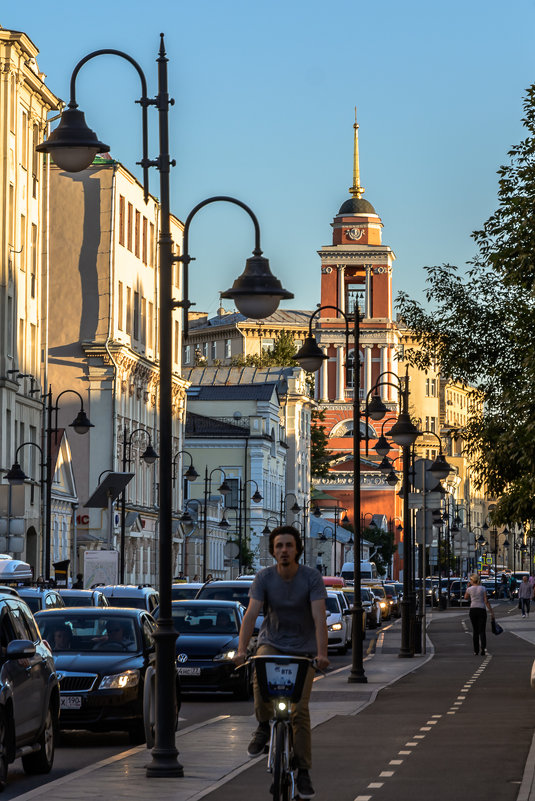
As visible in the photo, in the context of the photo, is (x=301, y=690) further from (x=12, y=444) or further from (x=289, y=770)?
(x=12, y=444)

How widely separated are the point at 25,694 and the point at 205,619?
41.3 feet

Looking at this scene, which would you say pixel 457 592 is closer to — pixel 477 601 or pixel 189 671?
pixel 477 601

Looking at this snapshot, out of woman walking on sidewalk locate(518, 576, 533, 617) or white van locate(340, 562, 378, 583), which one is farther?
white van locate(340, 562, 378, 583)

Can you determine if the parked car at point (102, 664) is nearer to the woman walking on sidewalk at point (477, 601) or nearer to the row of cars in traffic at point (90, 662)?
the row of cars in traffic at point (90, 662)

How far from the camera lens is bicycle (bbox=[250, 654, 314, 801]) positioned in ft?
37.2

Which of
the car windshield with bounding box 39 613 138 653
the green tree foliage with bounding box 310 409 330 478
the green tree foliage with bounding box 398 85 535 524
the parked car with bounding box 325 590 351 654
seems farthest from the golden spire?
the car windshield with bounding box 39 613 138 653

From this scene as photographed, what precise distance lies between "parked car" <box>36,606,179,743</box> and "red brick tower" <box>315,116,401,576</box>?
470 feet

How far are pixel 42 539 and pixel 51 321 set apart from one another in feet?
65.0

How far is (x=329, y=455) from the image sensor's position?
163500 millimetres

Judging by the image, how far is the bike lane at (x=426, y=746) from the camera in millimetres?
14211

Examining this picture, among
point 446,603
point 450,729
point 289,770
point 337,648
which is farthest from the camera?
point 446,603

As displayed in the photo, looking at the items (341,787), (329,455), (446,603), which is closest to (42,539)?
(446,603)

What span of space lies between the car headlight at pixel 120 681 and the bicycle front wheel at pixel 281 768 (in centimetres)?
780

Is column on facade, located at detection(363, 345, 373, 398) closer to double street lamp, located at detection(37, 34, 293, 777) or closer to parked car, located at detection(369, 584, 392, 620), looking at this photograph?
parked car, located at detection(369, 584, 392, 620)
